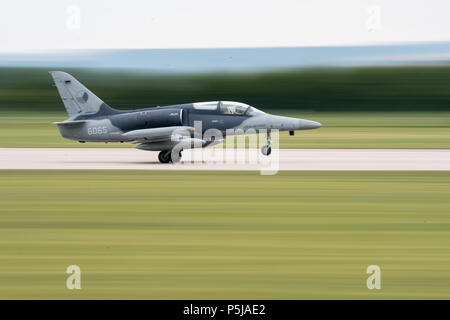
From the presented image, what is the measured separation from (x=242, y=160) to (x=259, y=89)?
59.5 m

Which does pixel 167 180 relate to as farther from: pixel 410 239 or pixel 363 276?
pixel 363 276

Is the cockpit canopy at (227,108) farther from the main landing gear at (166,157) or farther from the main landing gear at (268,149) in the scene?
the main landing gear at (166,157)

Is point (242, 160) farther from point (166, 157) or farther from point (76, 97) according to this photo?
point (76, 97)

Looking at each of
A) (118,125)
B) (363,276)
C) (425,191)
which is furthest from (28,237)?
(118,125)

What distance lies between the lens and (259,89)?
289 feet

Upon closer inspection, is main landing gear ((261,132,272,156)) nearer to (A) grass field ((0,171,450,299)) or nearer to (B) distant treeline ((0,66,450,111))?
(A) grass field ((0,171,450,299))

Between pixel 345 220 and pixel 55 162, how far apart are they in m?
16.3

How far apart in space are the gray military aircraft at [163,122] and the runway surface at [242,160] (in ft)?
3.06

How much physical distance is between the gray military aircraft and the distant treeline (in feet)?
165

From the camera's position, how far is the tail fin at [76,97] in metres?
28.5

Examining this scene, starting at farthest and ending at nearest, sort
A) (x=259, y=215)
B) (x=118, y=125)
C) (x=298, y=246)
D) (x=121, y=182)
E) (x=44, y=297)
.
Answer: (x=118, y=125), (x=121, y=182), (x=259, y=215), (x=298, y=246), (x=44, y=297)

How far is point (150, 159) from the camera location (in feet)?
100

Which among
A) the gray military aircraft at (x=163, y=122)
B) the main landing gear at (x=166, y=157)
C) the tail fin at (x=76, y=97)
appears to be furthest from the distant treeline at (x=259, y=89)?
the main landing gear at (x=166, y=157)

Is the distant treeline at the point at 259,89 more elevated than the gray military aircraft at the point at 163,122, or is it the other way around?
the distant treeline at the point at 259,89
